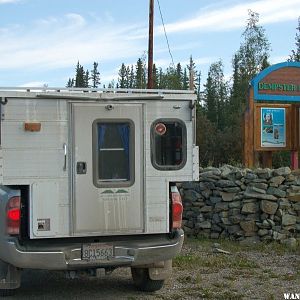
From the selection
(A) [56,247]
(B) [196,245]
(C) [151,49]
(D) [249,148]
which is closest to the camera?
(A) [56,247]

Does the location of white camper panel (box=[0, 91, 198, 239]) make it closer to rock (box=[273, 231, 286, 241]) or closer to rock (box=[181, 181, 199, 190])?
rock (box=[273, 231, 286, 241])

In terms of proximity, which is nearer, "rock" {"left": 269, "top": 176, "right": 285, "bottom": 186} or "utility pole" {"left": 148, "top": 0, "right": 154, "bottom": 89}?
"rock" {"left": 269, "top": 176, "right": 285, "bottom": 186}

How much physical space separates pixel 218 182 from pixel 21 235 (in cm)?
642

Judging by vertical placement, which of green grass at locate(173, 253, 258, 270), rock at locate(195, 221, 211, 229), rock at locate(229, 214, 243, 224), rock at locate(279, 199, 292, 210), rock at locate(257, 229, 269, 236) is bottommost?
green grass at locate(173, 253, 258, 270)

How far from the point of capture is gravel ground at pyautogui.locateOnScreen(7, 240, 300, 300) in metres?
7.61

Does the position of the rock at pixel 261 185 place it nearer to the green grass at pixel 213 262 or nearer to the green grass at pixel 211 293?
the green grass at pixel 213 262

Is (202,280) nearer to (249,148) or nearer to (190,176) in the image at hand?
(190,176)

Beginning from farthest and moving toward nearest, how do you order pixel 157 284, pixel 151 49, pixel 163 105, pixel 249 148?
pixel 151 49 → pixel 249 148 → pixel 157 284 → pixel 163 105

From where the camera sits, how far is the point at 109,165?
689cm

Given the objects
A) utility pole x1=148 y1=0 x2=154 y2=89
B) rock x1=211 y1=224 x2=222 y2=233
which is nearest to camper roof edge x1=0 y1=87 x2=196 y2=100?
rock x1=211 y1=224 x2=222 y2=233

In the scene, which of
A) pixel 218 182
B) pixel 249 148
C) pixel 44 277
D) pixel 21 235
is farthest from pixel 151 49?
pixel 21 235

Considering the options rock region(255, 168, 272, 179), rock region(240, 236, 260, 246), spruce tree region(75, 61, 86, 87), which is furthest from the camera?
spruce tree region(75, 61, 86, 87)

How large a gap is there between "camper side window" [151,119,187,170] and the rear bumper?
85 centimetres

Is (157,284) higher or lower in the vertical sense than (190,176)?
lower
